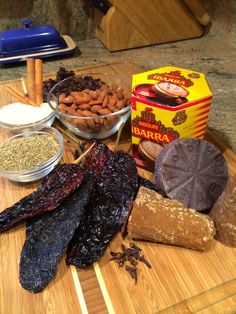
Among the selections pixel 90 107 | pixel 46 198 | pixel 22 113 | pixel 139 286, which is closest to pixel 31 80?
pixel 22 113

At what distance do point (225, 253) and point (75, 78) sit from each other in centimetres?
73

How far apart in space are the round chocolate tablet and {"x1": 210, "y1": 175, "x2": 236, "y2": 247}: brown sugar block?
0.04 m

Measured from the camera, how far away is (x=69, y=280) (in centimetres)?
67

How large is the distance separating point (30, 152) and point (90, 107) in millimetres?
220

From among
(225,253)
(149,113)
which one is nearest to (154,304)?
(225,253)

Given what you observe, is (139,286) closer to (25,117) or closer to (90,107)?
(90,107)

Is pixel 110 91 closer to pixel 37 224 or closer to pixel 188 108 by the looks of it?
pixel 188 108

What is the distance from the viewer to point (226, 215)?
0.69 metres

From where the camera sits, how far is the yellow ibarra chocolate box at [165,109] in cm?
79

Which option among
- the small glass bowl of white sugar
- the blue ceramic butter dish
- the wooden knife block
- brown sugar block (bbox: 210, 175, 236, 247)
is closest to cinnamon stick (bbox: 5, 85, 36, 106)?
the small glass bowl of white sugar

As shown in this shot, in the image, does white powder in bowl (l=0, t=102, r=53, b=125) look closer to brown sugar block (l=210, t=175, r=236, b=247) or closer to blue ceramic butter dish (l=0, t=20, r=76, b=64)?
blue ceramic butter dish (l=0, t=20, r=76, b=64)

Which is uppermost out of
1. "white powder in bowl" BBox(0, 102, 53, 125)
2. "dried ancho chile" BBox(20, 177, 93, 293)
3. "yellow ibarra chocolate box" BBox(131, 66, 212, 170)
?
"yellow ibarra chocolate box" BBox(131, 66, 212, 170)

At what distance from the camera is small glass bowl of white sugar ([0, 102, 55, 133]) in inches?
40.0

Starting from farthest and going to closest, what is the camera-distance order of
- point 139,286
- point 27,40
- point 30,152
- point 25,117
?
1. point 27,40
2. point 25,117
3. point 30,152
4. point 139,286
